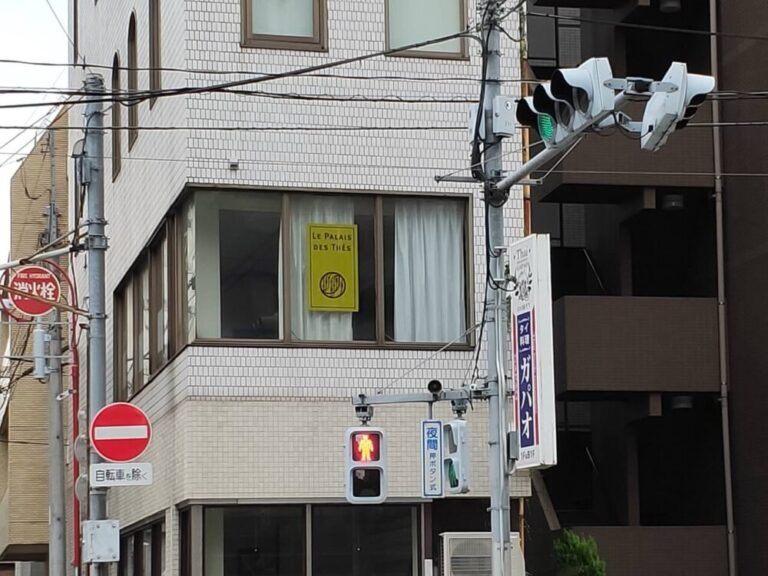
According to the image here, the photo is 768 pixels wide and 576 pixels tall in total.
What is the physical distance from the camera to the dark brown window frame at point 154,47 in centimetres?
2047

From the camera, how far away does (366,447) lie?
51.3ft

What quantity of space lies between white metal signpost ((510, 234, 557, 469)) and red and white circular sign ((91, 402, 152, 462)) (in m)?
4.24

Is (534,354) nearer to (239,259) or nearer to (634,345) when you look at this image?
(634,345)

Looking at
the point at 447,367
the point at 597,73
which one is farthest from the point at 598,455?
→ the point at 597,73

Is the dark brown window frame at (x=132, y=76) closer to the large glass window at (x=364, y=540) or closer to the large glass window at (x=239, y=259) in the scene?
the large glass window at (x=239, y=259)

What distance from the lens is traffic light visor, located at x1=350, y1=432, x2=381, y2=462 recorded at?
614 inches

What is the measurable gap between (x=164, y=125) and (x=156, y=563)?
558 cm

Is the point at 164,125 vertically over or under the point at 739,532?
over

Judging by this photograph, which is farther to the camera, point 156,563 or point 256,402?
point 156,563

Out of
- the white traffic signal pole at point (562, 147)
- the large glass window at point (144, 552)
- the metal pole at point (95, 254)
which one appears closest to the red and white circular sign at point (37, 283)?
the large glass window at point (144, 552)

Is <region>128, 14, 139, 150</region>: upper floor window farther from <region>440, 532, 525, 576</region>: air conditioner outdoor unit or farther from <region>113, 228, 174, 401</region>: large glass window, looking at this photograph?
<region>440, 532, 525, 576</region>: air conditioner outdoor unit

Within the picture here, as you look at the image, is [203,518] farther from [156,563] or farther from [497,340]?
[497,340]

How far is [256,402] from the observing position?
18.0m

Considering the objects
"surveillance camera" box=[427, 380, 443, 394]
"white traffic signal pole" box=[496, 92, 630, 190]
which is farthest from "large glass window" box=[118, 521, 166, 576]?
"white traffic signal pole" box=[496, 92, 630, 190]
